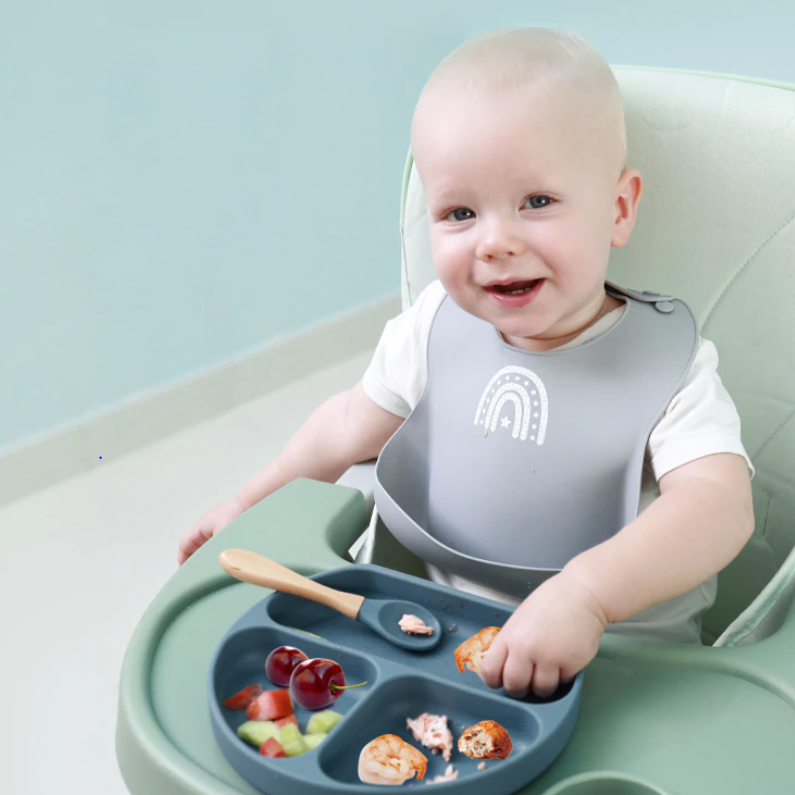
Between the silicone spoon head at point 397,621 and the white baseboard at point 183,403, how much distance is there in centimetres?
112

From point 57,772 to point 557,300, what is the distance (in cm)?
81

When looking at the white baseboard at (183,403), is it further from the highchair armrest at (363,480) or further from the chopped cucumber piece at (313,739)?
the chopped cucumber piece at (313,739)

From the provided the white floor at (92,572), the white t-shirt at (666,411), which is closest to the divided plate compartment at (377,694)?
the white t-shirt at (666,411)

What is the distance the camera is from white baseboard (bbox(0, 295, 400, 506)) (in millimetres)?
1602

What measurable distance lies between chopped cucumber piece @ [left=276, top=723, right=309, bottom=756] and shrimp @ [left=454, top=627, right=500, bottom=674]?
0.36 feet

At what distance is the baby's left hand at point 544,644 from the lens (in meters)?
0.55

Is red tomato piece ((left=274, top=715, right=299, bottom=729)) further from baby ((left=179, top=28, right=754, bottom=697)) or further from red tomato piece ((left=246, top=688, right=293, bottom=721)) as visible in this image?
baby ((left=179, top=28, right=754, bottom=697))

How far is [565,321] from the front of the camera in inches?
28.0

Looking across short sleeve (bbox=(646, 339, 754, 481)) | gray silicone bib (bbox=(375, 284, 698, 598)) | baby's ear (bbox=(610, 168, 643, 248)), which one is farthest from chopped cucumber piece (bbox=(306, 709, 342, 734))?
baby's ear (bbox=(610, 168, 643, 248))

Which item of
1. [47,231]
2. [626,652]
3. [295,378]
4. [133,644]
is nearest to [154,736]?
[133,644]

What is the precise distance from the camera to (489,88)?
0.62 m

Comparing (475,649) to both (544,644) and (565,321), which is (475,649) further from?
(565,321)

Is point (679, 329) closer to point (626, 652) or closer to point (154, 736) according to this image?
point (626, 652)

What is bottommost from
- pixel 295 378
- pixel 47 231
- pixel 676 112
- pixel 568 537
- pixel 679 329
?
pixel 295 378
